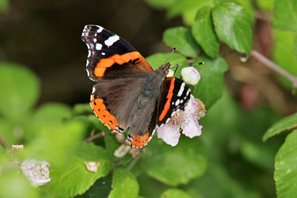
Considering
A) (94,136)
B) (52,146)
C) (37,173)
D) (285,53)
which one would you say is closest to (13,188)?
(52,146)

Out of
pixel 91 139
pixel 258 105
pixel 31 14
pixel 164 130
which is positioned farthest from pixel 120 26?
pixel 164 130

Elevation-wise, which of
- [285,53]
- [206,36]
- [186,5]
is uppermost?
[206,36]

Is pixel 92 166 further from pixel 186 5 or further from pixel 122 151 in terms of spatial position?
pixel 186 5

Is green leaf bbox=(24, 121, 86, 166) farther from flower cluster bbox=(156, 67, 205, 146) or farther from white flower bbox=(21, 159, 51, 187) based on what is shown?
flower cluster bbox=(156, 67, 205, 146)

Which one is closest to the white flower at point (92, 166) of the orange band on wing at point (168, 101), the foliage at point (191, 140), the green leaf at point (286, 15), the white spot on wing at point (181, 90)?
the foliage at point (191, 140)

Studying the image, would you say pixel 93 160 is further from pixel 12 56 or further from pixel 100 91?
pixel 12 56

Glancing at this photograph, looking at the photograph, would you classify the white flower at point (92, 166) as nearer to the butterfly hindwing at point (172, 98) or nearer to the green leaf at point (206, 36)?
the butterfly hindwing at point (172, 98)

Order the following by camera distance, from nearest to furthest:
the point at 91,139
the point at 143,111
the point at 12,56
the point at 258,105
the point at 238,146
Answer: the point at 143,111 → the point at 91,139 → the point at 238,146 → the point at 258,105 → the point at 12,56
